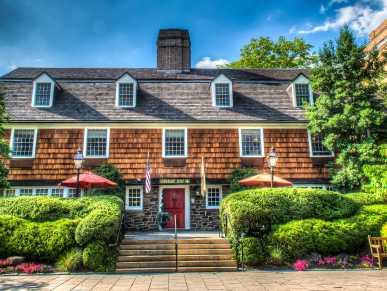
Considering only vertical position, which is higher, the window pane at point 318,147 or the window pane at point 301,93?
the window pane at point 301,93

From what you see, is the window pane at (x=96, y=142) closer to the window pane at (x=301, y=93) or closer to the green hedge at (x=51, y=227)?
the green hedge at (x=51, y=227)

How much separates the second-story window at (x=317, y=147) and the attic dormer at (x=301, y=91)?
7.20 feet

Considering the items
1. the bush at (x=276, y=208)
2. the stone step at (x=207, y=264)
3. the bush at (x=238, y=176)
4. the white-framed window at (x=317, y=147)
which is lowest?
the stone step at (x=207, y=264)

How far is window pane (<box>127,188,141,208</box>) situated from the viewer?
14953mm

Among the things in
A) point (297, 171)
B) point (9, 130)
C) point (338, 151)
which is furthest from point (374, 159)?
point (9, 130)

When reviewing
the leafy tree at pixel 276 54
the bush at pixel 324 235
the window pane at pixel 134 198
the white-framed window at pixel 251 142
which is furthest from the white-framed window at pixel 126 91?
the leafy tree at pixel 276 54

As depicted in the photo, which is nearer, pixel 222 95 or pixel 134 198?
pixel 134 198

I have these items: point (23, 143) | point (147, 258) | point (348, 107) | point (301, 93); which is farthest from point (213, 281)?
point (301, 93)

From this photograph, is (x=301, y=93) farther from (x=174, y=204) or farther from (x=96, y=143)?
(x=96, y=143)

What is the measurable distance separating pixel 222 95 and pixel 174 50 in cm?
574

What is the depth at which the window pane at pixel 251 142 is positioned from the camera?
15523 millimetres

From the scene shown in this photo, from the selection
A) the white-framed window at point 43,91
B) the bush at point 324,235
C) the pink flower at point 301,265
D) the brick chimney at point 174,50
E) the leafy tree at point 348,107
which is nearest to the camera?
the pink flower at point 301,265

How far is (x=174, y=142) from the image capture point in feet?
50.7

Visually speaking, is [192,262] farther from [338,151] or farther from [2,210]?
[338,151]
